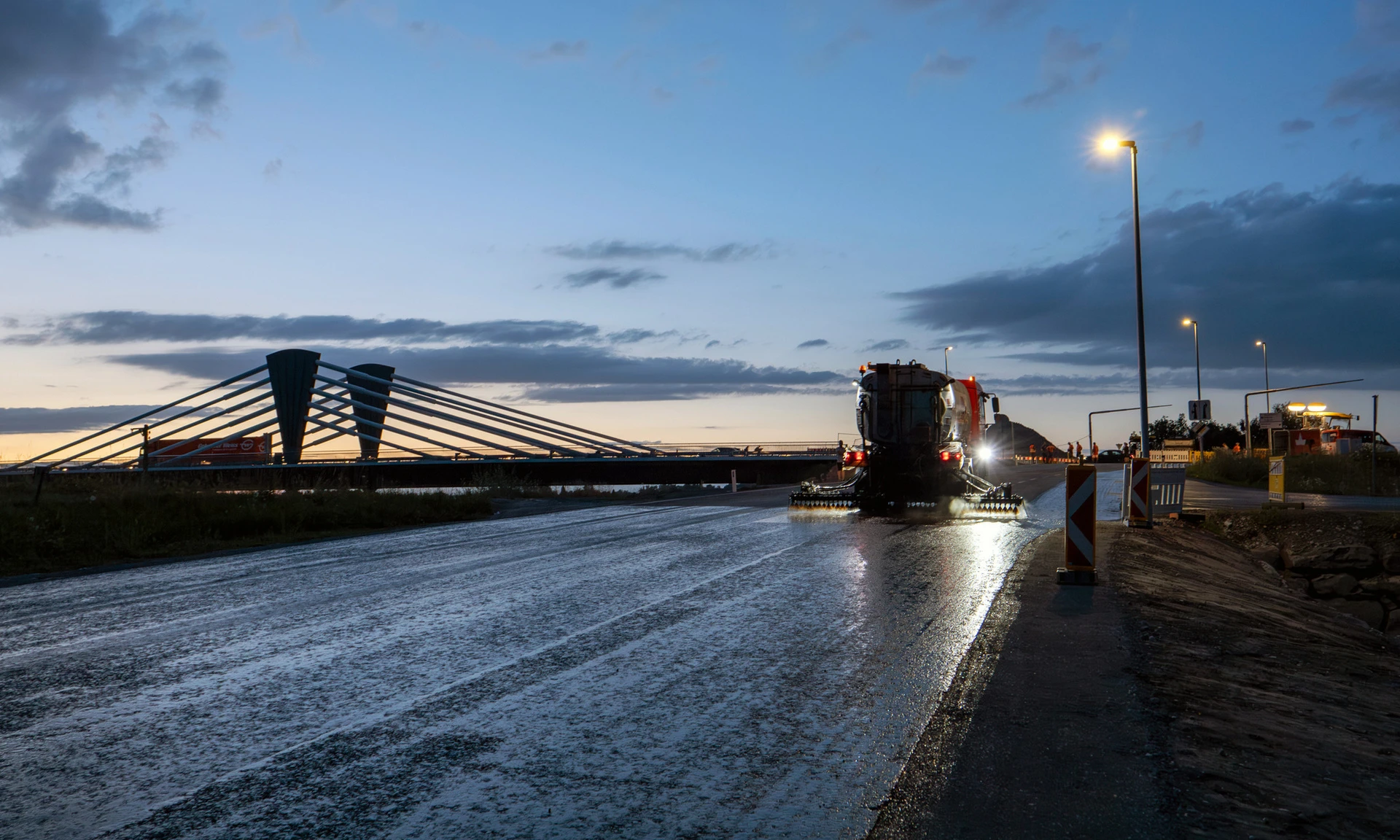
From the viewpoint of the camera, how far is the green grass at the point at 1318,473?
3322 cm

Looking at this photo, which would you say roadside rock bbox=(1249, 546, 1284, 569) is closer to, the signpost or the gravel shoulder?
the signpost

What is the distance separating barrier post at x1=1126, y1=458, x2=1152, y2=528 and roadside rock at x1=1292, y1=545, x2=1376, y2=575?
2.38 meters

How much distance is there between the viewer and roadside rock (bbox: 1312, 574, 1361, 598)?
1477 cm

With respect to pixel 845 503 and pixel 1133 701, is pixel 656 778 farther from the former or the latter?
pixel 845 503

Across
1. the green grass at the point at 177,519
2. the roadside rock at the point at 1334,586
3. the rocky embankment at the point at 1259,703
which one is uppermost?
the green grass at the point at 177,519

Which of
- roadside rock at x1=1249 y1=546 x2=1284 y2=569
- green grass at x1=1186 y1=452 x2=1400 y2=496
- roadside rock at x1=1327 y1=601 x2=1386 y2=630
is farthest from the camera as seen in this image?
green grass at x1=1186 y1=452 x2=1400 y2=496

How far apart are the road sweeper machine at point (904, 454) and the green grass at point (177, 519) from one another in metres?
8.55

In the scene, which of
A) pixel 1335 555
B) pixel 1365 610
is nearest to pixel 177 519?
pixel 1365 610

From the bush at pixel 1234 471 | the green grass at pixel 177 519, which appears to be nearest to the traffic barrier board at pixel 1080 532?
the green grass at pixel 177 519

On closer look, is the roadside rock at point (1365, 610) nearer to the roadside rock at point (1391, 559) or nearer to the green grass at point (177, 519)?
the roadside rock at point (1391, 559)

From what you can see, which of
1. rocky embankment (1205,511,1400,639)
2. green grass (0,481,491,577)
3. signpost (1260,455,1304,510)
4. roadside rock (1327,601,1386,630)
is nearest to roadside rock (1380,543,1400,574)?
rocky embankment (1205,511,1400,639)

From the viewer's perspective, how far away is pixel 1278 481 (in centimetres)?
2294

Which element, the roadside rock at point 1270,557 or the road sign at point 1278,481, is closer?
the roadside rock at point 1270,557

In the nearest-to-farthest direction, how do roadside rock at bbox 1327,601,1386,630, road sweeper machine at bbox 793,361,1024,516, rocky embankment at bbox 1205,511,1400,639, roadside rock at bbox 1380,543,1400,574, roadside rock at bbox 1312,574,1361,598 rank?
roadside rock at bbox 1327,601,1386,630
rocky embankment at bbox 1205,511,1400,639
roadside rock at bbox 1312,574,1361,598
roadside rock at bbox 1380,543,1400,574
road sweeper machine at bbox 793,361,1024,516
